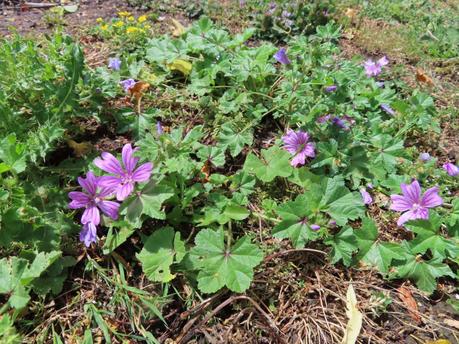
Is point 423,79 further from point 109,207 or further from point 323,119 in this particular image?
point 109,207

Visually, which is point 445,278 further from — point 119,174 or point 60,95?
point 60,95

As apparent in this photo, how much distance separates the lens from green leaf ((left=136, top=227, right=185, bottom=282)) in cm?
201

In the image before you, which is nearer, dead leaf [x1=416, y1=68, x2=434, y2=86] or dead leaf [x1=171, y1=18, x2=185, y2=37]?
dead leaf [x1=416, y1=68, x2=434, y2=86]

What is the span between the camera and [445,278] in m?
2.29

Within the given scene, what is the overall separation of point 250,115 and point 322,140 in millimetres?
492

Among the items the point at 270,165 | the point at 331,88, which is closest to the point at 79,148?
the point at 270,165

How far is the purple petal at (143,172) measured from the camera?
1.98 m

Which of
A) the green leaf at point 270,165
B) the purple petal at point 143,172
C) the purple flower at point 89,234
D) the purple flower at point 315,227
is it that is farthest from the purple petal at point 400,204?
the purple flower at point 89,234

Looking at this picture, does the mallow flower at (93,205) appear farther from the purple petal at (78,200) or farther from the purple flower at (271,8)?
the purple flower at (271,8)

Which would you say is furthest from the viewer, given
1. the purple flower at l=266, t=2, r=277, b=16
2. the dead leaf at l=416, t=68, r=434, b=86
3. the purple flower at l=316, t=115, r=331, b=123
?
the purple flower at l=266, t=2, r=277, b=16

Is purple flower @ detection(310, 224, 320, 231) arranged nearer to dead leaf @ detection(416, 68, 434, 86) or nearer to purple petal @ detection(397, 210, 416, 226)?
purple petal @ detection(397, 210, 416, 226)

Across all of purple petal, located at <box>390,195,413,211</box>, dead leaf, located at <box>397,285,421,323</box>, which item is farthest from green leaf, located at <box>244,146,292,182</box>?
dead leaf, located at <box>397,285,421,323</box>

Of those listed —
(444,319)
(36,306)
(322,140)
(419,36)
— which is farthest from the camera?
(419,36)

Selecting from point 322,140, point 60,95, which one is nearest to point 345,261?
point 322,140
